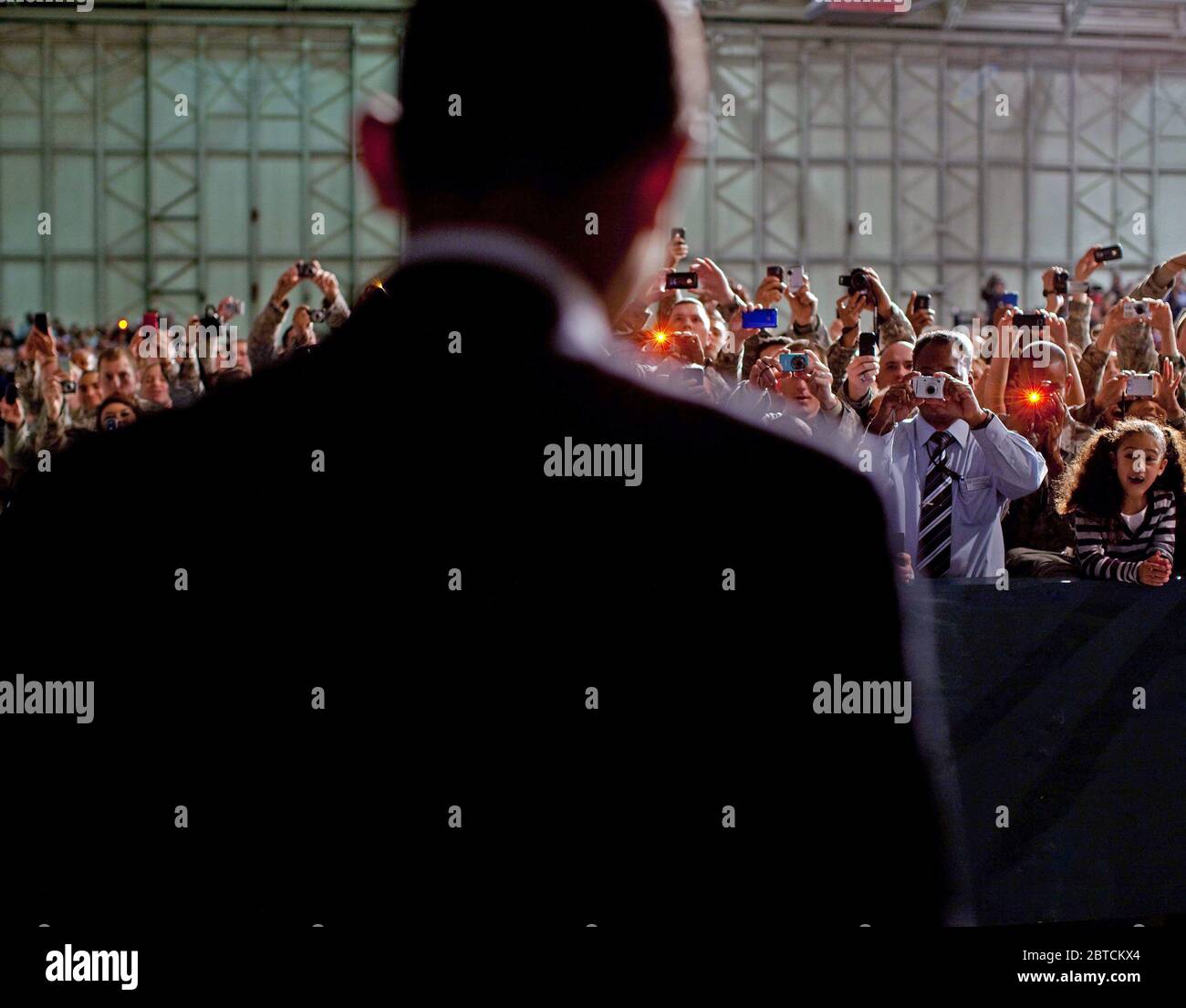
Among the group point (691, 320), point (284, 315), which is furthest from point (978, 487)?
point (284, 315)

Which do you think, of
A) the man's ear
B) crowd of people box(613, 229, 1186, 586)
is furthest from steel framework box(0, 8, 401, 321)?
the man's ear

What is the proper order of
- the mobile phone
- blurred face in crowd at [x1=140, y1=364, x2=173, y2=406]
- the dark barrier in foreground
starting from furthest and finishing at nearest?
blurred face in crowd at [x1=140, y1=364, x2=173, y2=406], the mobile phone, the dark barrier in foreground

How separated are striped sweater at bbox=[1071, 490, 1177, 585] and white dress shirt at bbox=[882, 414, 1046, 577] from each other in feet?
0.97

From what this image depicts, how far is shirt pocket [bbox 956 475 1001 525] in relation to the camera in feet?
17.2

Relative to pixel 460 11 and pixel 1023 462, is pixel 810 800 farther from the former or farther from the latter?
pixel 1023 462

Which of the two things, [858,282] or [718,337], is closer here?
[858,282]

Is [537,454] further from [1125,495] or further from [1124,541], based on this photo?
[1125,495]

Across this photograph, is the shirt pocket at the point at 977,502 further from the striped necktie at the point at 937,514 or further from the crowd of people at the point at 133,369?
the crowd of people at the point at 133,369

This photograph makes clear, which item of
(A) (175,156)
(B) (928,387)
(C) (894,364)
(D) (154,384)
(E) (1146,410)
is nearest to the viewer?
(B) (928,387)

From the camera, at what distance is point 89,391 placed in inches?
334

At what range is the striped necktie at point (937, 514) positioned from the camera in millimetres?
5246

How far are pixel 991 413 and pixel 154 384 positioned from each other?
458 cm

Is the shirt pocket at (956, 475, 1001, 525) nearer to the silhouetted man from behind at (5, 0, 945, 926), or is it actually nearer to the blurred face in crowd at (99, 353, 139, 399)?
the silhouetted man from behind at (5, 0, 945, 926)

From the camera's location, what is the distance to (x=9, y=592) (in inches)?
37.9
